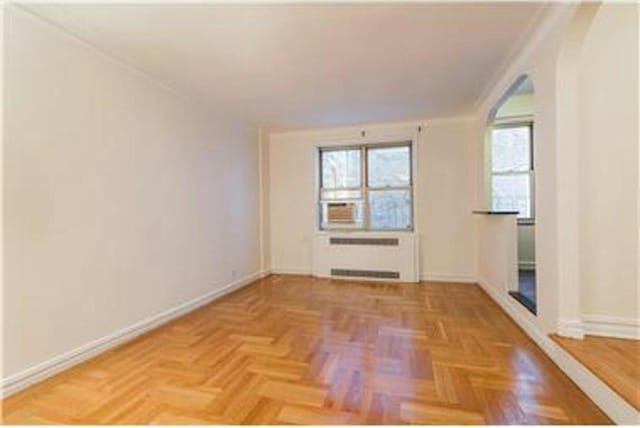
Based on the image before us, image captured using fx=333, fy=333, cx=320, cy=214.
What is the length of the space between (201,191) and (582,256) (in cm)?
374

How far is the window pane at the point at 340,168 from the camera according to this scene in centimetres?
567

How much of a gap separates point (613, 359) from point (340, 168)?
4.35 meters

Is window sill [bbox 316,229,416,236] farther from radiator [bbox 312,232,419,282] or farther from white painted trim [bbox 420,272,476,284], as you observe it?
white painted trim [bbox 420,272,476,284]

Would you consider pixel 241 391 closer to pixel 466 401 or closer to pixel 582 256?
pixel 466 401

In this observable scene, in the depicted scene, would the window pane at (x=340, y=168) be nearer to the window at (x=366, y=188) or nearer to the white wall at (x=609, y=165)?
the window at (x=366, y=188)

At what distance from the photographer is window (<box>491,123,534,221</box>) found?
5.14 meters

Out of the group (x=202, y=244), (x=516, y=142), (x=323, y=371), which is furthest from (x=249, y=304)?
(x=516, y=142)

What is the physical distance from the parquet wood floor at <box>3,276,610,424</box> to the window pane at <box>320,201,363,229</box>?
2.20 metres

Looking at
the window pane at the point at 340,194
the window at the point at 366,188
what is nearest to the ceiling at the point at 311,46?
the window at the point at 366,188

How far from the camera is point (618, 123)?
92.0 inches

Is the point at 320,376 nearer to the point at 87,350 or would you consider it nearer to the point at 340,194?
the point at 87,350

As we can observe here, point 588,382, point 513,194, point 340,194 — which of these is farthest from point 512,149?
point 588,382

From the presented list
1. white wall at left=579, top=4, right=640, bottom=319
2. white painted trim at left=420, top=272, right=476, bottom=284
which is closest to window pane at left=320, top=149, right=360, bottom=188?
white painted trim at left=420, top=272, right=476, bottom=284

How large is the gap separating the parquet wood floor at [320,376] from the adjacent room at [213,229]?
0.06 feet
